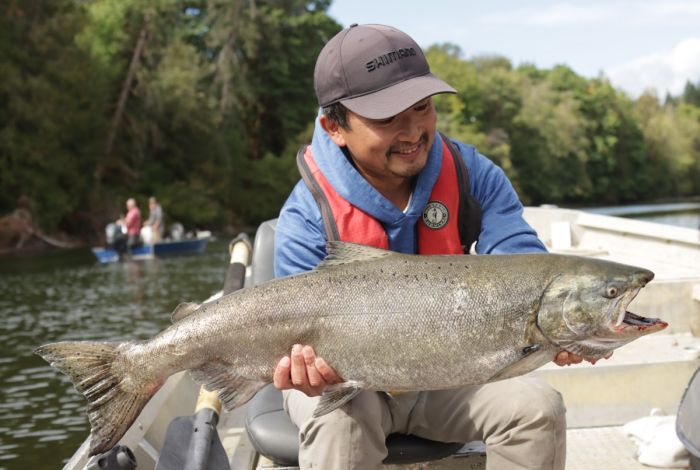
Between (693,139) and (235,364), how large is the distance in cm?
10076

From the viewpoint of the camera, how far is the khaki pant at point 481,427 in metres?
2.87

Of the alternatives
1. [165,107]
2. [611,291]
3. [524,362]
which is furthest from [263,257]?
[165,107]

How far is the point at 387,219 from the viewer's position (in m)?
3.26

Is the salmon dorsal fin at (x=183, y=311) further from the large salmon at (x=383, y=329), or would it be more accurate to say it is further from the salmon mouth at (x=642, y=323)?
the salmon mouth at (x=642, y=323)

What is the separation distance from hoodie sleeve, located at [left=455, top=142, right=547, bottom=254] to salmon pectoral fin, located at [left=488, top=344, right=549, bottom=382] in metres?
0.62

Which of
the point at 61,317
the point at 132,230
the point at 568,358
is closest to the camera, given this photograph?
the point at 568,358

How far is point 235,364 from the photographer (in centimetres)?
293

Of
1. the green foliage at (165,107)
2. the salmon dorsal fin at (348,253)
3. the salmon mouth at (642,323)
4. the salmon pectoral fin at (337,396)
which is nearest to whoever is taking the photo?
the salmon mouth at (642,323)

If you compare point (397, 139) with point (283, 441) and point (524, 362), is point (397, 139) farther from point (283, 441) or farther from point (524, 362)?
point (283, 441)

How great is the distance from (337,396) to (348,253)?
448 mm

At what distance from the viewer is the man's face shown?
3156mm

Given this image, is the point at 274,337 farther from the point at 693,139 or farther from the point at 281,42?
the point at 693,139

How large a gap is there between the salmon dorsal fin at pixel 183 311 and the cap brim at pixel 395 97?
2.79 feet

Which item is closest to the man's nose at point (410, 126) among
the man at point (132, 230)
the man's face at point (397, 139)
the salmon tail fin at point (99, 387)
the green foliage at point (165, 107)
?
the man's face at point (397, 139)
